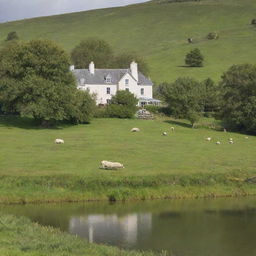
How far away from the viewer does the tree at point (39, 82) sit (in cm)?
7469

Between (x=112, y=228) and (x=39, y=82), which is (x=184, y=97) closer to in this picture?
(x=39, y=82)

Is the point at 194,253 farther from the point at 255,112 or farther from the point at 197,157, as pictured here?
the point at 255,112

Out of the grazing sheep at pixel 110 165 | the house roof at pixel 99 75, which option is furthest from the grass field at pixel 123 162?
the house roof at pixel 99 75

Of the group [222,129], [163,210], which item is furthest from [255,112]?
[163,210]

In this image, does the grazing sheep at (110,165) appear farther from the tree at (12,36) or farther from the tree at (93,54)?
the tree at (12,36)

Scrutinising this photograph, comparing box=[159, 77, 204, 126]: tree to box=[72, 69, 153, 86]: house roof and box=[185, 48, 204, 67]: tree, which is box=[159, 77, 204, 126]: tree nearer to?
box=[72, 69, 153, 86]: house roof

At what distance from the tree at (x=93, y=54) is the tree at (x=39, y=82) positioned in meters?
57.4

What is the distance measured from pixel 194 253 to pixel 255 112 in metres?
52.1

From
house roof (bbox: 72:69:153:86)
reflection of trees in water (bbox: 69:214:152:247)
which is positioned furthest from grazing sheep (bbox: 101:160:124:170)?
house roof (bbox: 72:69:153:86)

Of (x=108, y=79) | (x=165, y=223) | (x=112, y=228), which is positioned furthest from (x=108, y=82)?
(x=112, y=228)

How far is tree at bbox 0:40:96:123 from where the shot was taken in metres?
74.7

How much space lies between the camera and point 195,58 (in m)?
143

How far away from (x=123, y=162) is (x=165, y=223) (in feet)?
47.6

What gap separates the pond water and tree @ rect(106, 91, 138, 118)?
45.6 metres
